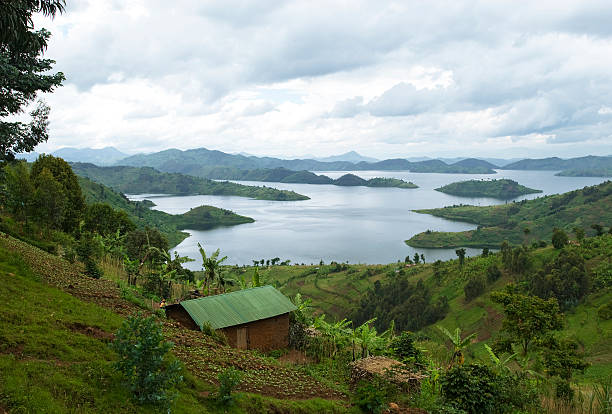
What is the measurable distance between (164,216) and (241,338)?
432 feet

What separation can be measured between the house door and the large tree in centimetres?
960

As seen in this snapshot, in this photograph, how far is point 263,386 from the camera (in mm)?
9875

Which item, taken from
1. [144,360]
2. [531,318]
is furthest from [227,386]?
[531,318]

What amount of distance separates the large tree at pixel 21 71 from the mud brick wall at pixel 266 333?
30.4 feet

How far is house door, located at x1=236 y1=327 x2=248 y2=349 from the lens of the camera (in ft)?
51.8

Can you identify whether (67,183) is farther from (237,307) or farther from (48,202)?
(237,307)

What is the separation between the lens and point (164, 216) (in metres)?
139

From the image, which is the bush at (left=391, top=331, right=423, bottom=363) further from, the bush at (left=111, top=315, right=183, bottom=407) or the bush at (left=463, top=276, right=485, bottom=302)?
the bush at (left=463, top=276, right=485, bottom=302)

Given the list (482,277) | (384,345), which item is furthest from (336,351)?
(482,277)

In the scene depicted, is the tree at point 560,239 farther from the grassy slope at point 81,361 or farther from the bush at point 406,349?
the grassy slope at point 81,361

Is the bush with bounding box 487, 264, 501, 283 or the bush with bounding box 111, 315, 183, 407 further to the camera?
the bush with bounding box 487, 264, 501, 283

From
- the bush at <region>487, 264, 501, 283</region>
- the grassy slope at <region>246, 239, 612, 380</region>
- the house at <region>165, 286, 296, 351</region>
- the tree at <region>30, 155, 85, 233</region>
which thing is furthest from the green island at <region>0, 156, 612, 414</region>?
the bush at <region>487, 264, 501, 283</region>

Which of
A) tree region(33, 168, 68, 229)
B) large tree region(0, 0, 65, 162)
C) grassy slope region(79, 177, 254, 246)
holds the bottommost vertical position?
grassy slope region(79, 177, 254, 246)

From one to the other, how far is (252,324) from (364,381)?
237 inches
